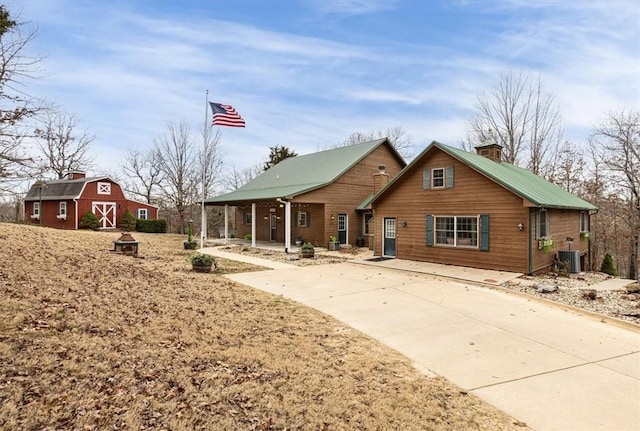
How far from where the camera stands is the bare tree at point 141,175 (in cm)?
3750

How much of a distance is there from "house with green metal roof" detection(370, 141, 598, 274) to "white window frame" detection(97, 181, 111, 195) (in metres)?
22.8

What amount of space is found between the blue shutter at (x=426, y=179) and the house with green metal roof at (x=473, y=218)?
0.14 feet

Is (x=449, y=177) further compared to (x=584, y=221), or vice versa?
(x=584, y=221)

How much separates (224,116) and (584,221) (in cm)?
1769

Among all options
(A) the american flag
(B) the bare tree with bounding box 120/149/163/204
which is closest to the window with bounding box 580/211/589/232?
(A) the american flag

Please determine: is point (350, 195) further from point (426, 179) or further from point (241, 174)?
point (241, 174)

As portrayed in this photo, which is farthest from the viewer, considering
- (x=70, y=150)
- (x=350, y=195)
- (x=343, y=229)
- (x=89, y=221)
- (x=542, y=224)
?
(x=70, y=150)

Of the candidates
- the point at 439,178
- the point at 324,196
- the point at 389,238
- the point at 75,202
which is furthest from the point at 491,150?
the point at 75,202

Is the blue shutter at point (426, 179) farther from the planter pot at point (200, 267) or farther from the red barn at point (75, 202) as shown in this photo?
the red barn at point (75, 202)

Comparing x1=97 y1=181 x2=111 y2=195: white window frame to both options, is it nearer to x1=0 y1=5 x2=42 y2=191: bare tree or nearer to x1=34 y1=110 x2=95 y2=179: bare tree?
x1=34 y1=110 x2=95 y2=179: bare tree

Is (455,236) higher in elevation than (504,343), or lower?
higher

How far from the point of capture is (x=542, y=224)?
42.3ft

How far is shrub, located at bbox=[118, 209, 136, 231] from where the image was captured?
28938 mm

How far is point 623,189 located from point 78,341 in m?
27.4
